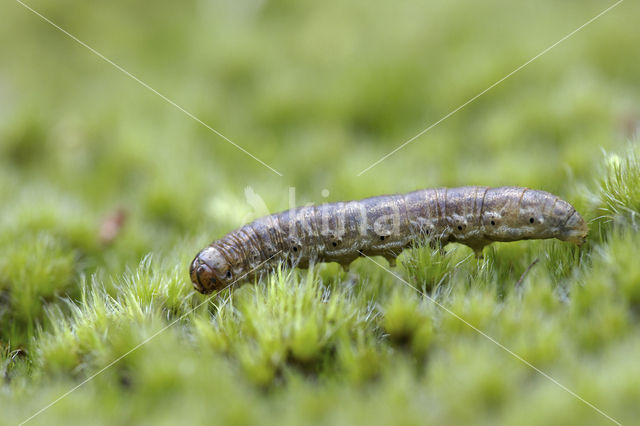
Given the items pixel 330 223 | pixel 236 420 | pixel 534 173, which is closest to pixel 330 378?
pixel 236 420

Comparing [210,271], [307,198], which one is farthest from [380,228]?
[210,271]

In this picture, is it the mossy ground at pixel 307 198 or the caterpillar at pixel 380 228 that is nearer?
the mossy ground at pixel 307 198

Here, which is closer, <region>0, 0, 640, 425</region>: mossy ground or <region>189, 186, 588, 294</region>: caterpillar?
Result: <region>0, 0, 640, 425</region>: mossy ground

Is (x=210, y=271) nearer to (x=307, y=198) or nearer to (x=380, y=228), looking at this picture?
(x=380, y=228)
